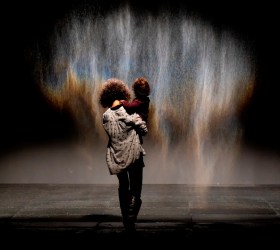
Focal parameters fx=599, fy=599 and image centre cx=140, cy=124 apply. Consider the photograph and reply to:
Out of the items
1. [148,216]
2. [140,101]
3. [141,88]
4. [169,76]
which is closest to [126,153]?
[140,101]

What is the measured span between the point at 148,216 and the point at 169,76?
3.32 m

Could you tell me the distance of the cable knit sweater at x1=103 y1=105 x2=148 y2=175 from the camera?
6062 millimetres

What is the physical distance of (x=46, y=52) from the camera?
33.5ft

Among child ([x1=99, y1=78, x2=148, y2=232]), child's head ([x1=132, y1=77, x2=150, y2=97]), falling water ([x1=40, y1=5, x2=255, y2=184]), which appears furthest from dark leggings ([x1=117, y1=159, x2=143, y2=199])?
falling water ([x1=40, y1=5, x2=255, y2=184])

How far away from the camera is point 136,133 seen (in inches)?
243

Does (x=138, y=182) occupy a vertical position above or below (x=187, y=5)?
below

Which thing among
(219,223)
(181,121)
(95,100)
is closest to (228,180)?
(181,121)

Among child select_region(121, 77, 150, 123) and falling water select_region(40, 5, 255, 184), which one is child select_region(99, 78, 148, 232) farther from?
falling water select_region(40, 5, 255, 184)

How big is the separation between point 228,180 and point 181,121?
4.27 ft

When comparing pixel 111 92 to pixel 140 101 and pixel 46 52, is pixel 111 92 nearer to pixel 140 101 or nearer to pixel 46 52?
pixel 140 101

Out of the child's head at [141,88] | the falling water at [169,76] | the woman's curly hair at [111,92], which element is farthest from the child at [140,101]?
the falling water at [169,76]

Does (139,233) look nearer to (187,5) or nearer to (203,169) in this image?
(203,169)

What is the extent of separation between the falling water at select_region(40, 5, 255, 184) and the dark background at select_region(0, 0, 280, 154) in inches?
6.4

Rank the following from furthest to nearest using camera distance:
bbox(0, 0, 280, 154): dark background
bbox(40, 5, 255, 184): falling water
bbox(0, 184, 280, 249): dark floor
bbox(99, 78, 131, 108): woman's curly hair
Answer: bbox(40, 5, 255, 184): falling water → bbox(0, 0, 280, 154): dark background → bbox(99, 78, 131, 108): woman's curly hair → bbox(0, 184, 280, 249): dark floor
